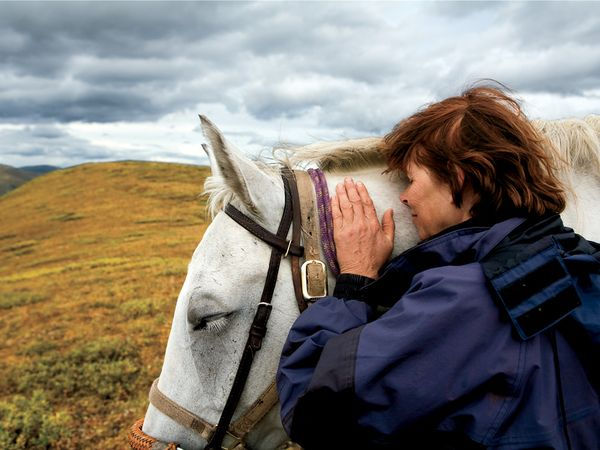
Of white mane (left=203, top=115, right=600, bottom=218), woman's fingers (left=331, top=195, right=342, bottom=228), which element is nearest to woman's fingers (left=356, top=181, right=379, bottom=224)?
woman's fingers (left=331, top=195, right=342, bottom=228)

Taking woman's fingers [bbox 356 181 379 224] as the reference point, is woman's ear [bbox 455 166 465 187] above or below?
above

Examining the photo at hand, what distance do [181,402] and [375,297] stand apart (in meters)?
1.03

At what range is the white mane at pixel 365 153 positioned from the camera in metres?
2.20

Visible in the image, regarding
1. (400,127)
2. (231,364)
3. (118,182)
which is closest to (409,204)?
(400,127)

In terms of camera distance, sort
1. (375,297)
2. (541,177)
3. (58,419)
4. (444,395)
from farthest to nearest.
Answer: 1. (58,419)
2. (375,297)
3. (541,177)
4. (444,395)

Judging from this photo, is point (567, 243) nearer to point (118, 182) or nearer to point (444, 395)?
point (444, 395)

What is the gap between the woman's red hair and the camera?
5.69 feet

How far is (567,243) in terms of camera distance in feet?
5.20

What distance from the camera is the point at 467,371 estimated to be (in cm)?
140

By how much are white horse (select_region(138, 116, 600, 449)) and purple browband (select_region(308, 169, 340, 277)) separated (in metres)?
0.05

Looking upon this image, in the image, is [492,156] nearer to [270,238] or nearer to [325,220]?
[325,220]

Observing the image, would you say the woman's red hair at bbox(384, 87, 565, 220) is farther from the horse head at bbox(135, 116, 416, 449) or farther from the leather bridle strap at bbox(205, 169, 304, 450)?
the leather bridle strap at bbox(205, 169, 304, 450)

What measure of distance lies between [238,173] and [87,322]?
43.9 feet

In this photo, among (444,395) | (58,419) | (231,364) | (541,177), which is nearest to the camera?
(444,395)
